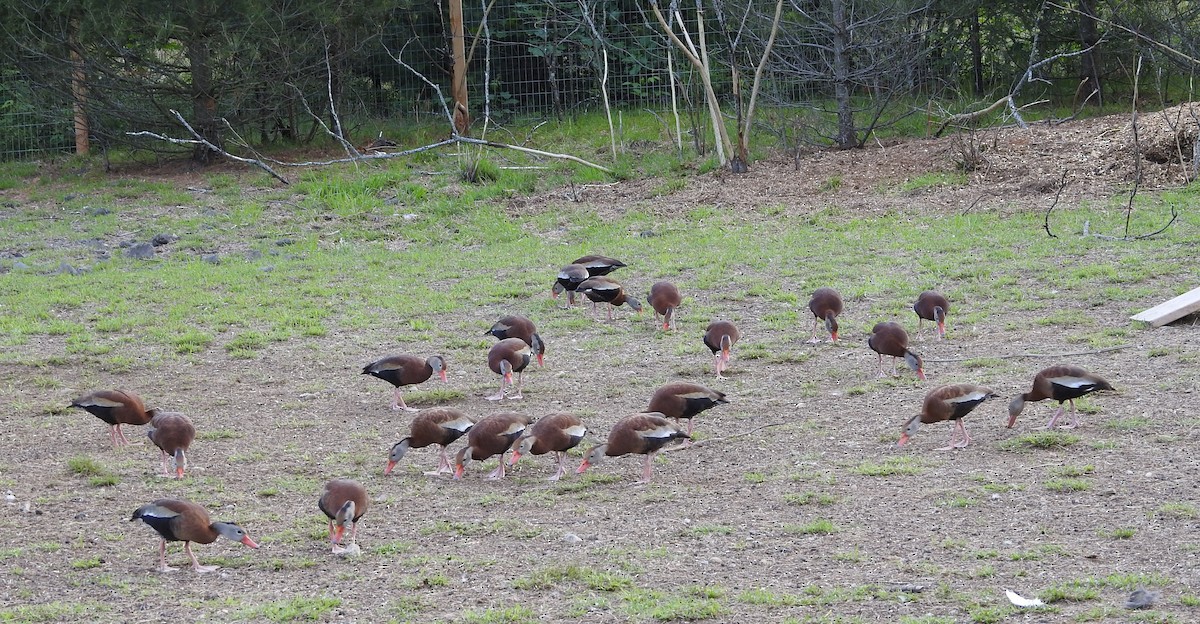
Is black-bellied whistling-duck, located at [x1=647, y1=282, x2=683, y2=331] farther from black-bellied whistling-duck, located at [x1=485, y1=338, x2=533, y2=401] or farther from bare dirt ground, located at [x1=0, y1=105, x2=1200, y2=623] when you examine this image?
black-bellied whistling-duck, located at [x1=485, y1=338, x2=533, y2=401]

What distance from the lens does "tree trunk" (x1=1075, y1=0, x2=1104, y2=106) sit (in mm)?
17453

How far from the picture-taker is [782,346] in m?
9.24

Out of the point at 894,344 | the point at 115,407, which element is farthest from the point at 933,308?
the point at 115,407

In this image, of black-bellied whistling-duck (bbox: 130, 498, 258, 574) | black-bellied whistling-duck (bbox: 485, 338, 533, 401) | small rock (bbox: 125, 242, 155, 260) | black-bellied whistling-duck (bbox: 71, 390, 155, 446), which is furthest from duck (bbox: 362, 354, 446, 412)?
small rock (bbox: 125, 242, 155, 260)

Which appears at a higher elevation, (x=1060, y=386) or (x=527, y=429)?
(x=1060, y=386)

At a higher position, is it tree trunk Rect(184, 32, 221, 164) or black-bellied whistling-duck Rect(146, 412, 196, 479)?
tree trunk Rect(184, 32, 221, 164)

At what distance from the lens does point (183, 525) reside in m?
5.27

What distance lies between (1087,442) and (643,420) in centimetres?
231

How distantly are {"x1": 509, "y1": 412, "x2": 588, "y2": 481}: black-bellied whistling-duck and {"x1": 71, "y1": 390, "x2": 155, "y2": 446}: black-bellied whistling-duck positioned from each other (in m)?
2.22

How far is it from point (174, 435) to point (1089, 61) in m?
15.1

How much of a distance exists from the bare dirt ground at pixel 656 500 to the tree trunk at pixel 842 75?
7074 millimetres

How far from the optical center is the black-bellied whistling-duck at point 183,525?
207 inches

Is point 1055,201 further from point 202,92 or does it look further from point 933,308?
point 202,92

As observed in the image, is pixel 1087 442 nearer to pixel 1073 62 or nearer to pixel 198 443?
pixel 198 443
